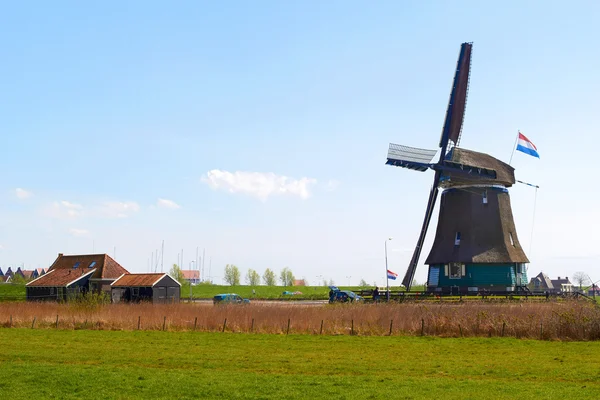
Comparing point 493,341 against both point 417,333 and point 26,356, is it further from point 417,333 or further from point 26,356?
point 26,356

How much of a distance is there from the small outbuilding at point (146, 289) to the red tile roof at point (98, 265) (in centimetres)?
549

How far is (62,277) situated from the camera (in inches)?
2505

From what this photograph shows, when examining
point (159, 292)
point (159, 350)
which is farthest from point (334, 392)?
point (159, 292)

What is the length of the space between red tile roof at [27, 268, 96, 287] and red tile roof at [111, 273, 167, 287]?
6.68 m

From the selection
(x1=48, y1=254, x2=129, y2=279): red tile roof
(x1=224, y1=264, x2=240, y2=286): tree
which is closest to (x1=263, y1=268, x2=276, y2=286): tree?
(x1=224, y1=264, x2=240, y2=286): tree

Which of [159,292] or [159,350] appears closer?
[159,350]

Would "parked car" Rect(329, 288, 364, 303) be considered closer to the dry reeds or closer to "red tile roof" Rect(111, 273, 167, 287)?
the dry reeds

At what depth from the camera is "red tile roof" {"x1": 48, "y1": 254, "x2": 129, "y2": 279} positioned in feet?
208

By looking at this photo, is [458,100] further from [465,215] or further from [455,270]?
[455,270]

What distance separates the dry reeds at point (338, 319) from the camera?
91.5ft

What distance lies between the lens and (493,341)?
26.4 meters

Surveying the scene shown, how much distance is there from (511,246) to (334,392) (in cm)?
3915

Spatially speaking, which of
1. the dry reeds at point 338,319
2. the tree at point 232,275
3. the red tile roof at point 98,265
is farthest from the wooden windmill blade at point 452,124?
the tree at point 232,275

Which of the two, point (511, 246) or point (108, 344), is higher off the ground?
point (511, 246)
